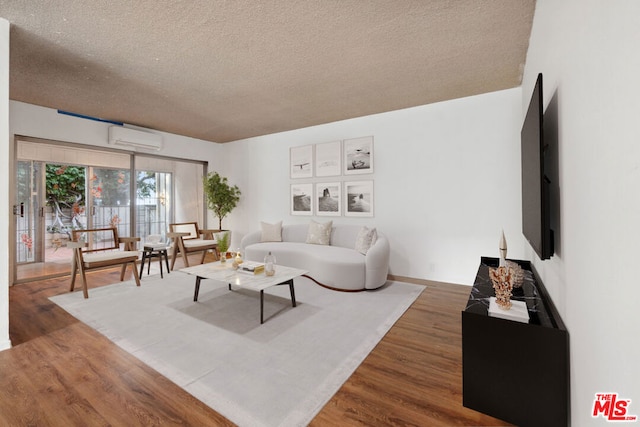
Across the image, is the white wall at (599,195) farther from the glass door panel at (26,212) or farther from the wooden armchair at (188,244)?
the glass door panel at (26,212)

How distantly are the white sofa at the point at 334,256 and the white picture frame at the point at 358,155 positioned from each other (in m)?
0.98

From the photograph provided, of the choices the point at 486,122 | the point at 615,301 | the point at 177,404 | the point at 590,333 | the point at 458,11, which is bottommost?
the point at 177,404

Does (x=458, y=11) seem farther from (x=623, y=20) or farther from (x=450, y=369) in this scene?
(x=450, y=369)

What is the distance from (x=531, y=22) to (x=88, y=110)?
223 inches

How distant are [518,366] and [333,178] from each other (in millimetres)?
4066

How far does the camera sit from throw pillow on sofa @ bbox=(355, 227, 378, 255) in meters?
4.15

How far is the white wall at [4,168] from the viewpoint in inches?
87.8

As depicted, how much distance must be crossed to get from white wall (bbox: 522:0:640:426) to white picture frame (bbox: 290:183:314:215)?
13.9ft

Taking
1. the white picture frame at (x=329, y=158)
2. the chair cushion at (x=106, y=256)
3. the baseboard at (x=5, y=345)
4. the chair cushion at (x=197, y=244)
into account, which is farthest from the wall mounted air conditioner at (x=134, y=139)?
the baseboard at (x=5, y=345)

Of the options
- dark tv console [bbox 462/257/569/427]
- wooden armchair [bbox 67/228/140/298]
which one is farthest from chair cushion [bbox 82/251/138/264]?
dark tv console [bbox 462/257/569/427]

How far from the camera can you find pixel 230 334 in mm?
2529

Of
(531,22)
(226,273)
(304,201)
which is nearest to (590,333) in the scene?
(531,22)

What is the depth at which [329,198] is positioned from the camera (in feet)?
17.1
